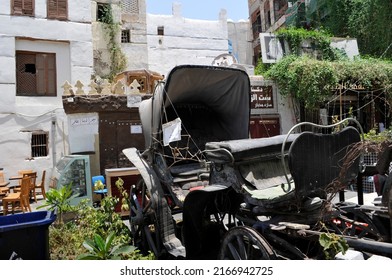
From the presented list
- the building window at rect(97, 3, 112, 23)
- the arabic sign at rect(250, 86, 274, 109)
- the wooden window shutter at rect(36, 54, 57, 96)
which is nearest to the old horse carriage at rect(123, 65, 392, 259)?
the arabic sign at rect(250, 86, 274, 109)

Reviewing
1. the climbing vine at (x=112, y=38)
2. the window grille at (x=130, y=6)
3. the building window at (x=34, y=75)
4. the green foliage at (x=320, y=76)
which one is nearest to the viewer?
the green foliage at (x=320, y=76)

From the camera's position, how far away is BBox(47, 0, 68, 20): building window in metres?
15.2

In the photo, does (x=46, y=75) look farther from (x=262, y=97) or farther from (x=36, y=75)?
(x=262, y=97)

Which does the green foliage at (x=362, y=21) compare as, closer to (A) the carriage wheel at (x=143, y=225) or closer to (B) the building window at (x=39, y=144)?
(A) the carriage wheel at (x=143, y=225)

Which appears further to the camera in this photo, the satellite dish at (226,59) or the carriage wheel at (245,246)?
the satellite dish at (226,59)

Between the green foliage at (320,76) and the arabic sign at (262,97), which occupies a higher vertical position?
the green foliage at (320,76)

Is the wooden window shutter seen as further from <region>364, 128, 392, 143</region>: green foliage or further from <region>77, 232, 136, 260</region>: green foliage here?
<region>77, 232, 136, 260</region>: green foliage

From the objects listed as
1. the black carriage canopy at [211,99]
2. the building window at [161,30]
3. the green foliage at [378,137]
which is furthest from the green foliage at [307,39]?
the black carriage canopy at [211,99]

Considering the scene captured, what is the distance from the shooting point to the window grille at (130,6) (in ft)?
68.5

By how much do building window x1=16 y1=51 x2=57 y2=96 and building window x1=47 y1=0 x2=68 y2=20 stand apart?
1.87 meters

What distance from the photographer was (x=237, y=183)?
3.59 m

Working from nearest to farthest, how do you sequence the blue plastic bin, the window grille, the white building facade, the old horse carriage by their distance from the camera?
the old horse carriage → the blue plastic bin → the white building facade → the window grille

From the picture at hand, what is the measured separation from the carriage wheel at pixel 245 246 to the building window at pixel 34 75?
13.4m

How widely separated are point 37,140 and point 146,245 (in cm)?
1106
